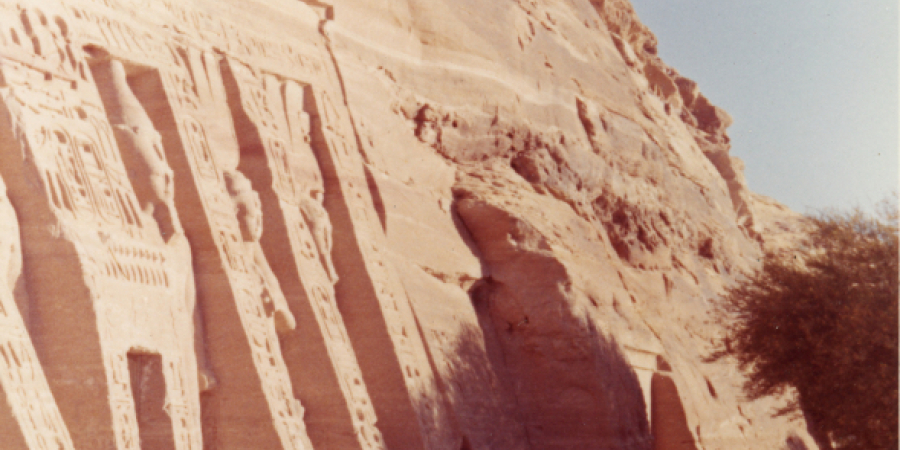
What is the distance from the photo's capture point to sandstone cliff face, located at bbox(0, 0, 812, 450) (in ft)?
30.5

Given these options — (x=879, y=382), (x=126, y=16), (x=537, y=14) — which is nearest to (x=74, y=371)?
(x=126, y=16)

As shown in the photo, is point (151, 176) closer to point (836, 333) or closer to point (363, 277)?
point (363, 277)

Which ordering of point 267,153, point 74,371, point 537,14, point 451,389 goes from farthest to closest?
point 537,14, point 451,389, point 267,153, point 74,371

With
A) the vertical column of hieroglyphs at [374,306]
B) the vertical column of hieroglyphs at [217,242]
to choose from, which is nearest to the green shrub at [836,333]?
the vertical column of hieroglyphs at [374,306]

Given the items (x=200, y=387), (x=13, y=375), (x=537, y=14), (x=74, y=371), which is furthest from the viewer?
(x=537, y=14)

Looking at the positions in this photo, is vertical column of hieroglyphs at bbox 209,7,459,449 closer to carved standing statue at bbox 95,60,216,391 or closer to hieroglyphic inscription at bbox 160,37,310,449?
hieroglyphic inscription at bbox 160,37,310,449

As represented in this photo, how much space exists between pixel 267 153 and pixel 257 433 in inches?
128

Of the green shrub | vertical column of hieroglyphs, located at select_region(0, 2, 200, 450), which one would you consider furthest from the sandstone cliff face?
the green shrub

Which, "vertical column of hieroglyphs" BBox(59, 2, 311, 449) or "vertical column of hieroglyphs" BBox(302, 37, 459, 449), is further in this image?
"vertical column of hieroglyphs" BBox(302, 37, 459, 449)

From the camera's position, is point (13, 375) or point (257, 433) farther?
point (257, 433)

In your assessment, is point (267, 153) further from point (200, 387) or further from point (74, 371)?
point (74, 371)

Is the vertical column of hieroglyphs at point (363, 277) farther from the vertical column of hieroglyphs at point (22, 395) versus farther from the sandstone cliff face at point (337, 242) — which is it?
the vertical column of hieroglyphs at point (22, 395)

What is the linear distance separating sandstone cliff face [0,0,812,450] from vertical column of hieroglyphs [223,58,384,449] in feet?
0.10

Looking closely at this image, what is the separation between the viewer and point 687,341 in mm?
19609
